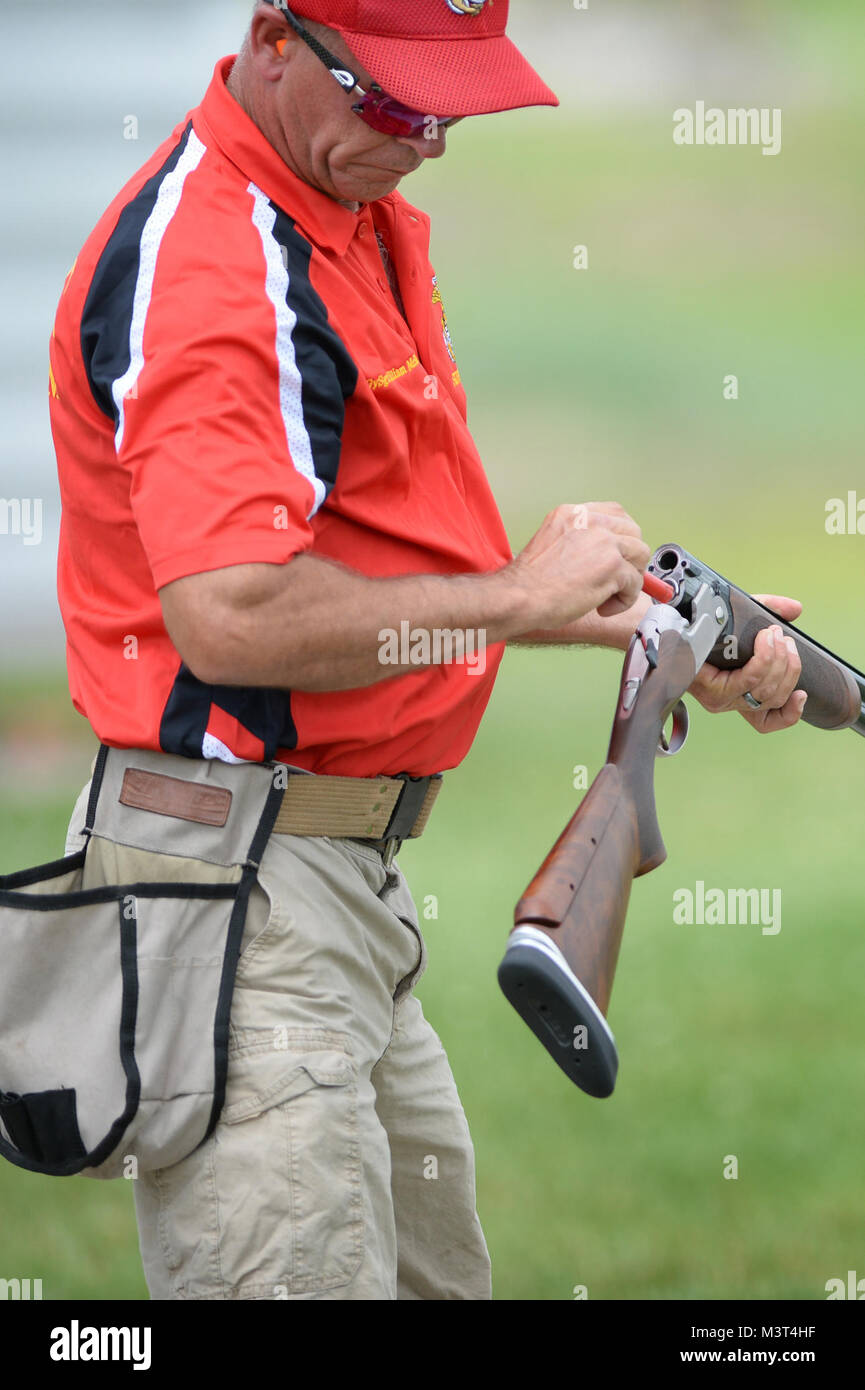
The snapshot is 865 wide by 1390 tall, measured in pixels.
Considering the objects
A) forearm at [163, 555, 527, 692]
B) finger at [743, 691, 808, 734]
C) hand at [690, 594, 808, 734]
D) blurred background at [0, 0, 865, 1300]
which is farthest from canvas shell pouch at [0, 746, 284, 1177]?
blurred background at [0, 0, 865, 1300]

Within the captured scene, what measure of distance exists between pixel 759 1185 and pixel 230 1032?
2714mm

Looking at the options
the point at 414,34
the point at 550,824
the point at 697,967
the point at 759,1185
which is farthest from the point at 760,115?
the point at 414,34

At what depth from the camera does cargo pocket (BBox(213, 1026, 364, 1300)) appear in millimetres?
2299

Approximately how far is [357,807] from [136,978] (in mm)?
441

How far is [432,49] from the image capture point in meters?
2.29

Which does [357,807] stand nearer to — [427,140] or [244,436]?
[244,436]

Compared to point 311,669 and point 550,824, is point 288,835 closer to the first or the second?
point 311,669

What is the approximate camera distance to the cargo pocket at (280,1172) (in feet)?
7.54

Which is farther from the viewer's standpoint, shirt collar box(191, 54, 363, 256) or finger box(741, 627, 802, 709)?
finger box(741, 627, 802, 709)

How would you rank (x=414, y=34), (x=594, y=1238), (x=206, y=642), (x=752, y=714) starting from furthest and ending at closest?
(x=594, y=1238)
(x=752, y=714)
(x=414, y=34)
(x=206, y=642)

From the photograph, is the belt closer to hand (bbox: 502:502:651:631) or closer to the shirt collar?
hand (bbox: 502:502:651:631)

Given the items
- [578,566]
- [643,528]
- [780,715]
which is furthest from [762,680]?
[643,528]

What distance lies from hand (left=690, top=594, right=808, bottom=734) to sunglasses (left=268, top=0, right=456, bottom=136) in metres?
1.27
